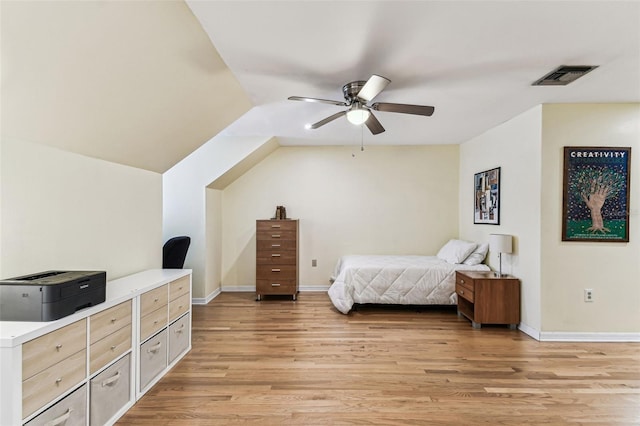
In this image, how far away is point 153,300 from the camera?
2494mm

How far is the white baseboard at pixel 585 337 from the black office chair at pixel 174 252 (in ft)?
13.8

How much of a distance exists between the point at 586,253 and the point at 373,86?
2882mm

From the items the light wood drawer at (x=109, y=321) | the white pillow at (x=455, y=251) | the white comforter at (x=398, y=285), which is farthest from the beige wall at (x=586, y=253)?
the light wood drawer at (x=109, y=321)

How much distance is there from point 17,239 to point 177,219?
10.2 feet

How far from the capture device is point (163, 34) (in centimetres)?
183

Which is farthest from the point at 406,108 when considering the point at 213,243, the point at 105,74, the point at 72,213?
the point at 213,243

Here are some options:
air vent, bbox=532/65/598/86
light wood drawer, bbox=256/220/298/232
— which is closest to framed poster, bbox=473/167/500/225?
air vent, bbox=532/65/598/86

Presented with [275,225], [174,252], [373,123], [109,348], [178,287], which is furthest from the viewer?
[275,225]

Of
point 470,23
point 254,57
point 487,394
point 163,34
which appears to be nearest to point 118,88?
point 163,34

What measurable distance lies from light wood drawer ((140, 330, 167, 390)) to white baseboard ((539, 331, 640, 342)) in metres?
3.59

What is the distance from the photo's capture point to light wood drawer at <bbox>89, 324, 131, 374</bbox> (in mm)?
1846

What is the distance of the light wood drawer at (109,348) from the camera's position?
1.85 m

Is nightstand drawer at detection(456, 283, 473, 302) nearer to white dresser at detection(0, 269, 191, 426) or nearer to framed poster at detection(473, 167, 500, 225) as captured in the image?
framed poster at detection(473, 167, 500, 225)

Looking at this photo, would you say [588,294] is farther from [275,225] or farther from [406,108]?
[275,225]
